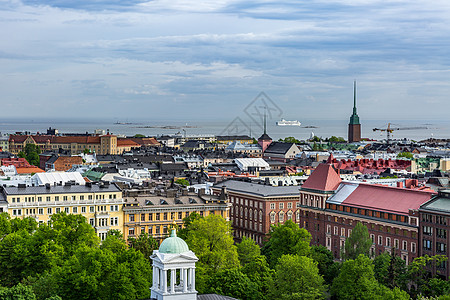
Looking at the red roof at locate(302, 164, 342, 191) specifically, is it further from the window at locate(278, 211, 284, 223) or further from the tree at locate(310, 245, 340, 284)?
the tree at locate(310, 245, 340, 284)

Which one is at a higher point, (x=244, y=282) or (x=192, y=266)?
(x=192, y=266)

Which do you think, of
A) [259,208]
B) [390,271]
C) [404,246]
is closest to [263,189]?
[259,208]

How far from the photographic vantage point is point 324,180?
7800cm

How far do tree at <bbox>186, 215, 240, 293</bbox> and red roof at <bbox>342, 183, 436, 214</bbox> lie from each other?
1640 centimetres

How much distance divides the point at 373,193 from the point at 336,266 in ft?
45.9

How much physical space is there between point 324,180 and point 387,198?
9.85 metres

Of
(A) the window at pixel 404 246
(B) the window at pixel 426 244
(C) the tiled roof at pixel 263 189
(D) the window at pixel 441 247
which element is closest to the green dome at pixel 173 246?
(D) the window at pixel 441 247

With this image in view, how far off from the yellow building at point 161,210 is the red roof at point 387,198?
491 inches

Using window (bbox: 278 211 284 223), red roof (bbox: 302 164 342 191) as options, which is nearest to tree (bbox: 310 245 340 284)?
red roof (bbox: 302 164 342 191)

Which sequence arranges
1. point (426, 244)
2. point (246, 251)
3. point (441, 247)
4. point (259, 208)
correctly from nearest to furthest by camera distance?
point (441, 247), point (246, 251), point (426, 244), point (259, 208)

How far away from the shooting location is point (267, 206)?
82.3 m

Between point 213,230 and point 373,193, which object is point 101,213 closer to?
point 213,230

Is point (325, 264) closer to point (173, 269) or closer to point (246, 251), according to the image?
point (246, 251)

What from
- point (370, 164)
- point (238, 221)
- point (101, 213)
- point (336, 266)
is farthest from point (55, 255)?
point (370, 164)
